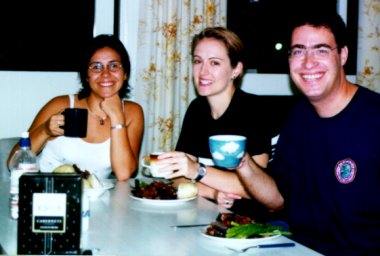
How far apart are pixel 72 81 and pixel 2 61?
430 millimetres

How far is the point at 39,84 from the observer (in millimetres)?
3244

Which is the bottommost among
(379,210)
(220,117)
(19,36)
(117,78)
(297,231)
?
(297,231)

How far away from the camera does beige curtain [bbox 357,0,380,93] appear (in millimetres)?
3793

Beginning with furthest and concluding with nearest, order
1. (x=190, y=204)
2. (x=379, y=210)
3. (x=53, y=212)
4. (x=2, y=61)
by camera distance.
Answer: (x=2, y=61), (x=190, y=204), (x=379, y=210), (x=53, y=212)

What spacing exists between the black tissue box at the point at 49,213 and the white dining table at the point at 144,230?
0.41 ft

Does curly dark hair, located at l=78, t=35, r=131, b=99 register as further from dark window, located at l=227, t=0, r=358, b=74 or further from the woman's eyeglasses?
dark window, located at l=227, t=0, r=358, b=74

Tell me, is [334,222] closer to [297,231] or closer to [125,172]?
[297,231]

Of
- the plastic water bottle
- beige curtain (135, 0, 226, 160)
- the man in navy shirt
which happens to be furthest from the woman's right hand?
beige curtain (135, 0, 226, 160)

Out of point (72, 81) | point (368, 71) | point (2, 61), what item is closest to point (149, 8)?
point (72, 81)

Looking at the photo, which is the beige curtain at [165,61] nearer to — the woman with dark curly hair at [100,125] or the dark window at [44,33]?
the dark window at [44,33]

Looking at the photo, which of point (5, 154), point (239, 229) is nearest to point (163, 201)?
point (239, 229)

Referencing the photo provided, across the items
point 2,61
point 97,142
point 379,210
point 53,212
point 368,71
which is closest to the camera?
point 53,212

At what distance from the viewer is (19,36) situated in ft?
10.4

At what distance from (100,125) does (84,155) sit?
0.20 meters
